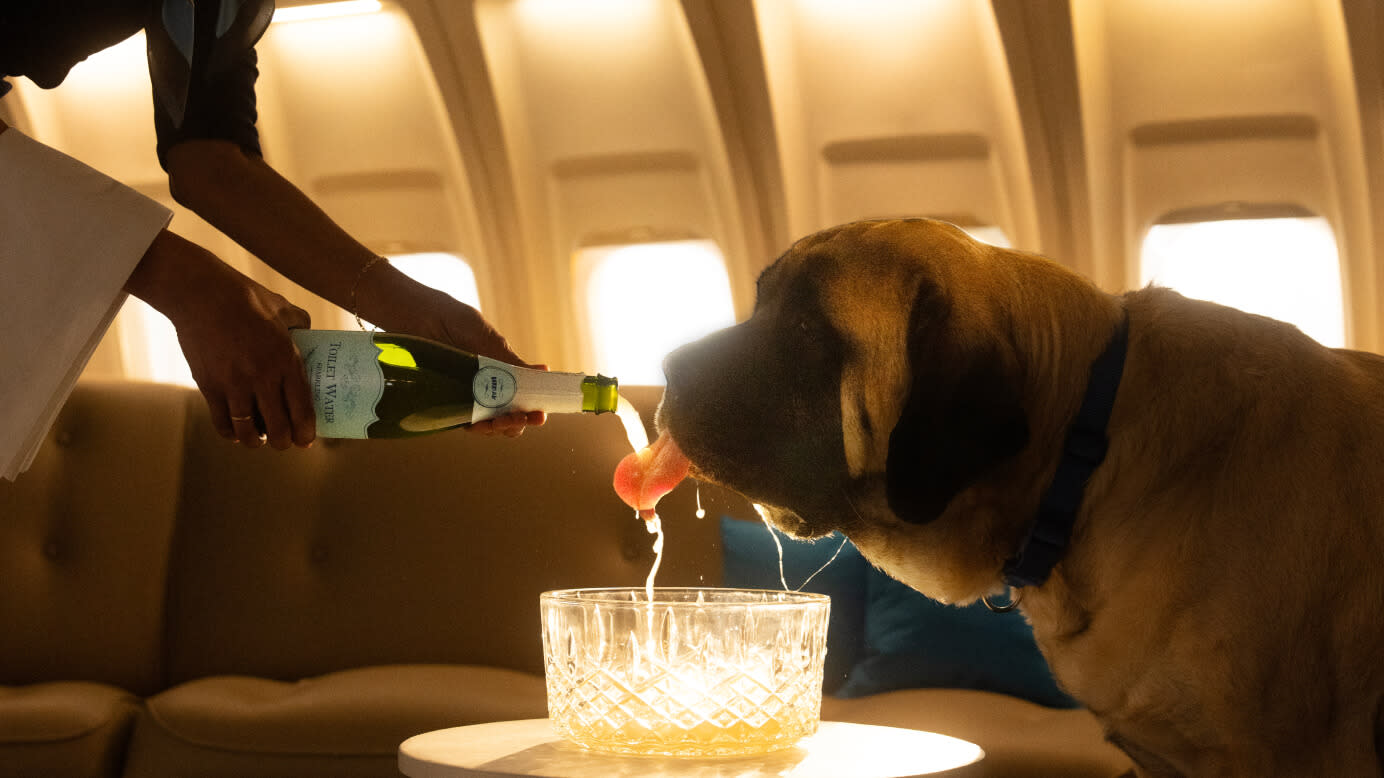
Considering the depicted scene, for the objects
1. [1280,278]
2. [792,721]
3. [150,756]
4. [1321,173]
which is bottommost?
[150,756]

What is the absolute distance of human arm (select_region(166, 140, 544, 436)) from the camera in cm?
170

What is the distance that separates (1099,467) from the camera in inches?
51.8

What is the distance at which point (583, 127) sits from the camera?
5637 millimetres

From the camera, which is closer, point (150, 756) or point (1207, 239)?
point (150, 756)

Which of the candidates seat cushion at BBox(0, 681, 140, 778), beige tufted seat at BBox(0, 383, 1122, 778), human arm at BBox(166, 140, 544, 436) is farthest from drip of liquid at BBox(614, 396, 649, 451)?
seat cushion at BBox(0, 681, 140, 778)

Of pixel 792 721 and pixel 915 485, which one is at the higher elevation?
pixel 915 485

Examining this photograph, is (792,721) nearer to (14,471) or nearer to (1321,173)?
(14,471)

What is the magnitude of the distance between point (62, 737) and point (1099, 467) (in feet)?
7.90

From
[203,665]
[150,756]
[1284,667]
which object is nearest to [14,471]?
[1284,667]

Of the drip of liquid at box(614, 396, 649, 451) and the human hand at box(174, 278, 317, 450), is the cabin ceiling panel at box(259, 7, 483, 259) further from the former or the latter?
the human hand at box(174, 278, 317, 450)

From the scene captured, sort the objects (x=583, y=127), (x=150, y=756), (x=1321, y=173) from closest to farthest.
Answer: (x=150, y=756)
(x=1321, y=173)
(x=583, y=127)

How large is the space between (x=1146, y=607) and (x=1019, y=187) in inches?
165

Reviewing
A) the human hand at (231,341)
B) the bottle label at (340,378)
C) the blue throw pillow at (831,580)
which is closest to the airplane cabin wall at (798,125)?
the blue throw pillow at (831,580)

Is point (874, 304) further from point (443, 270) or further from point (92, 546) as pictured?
point (443, 270)
